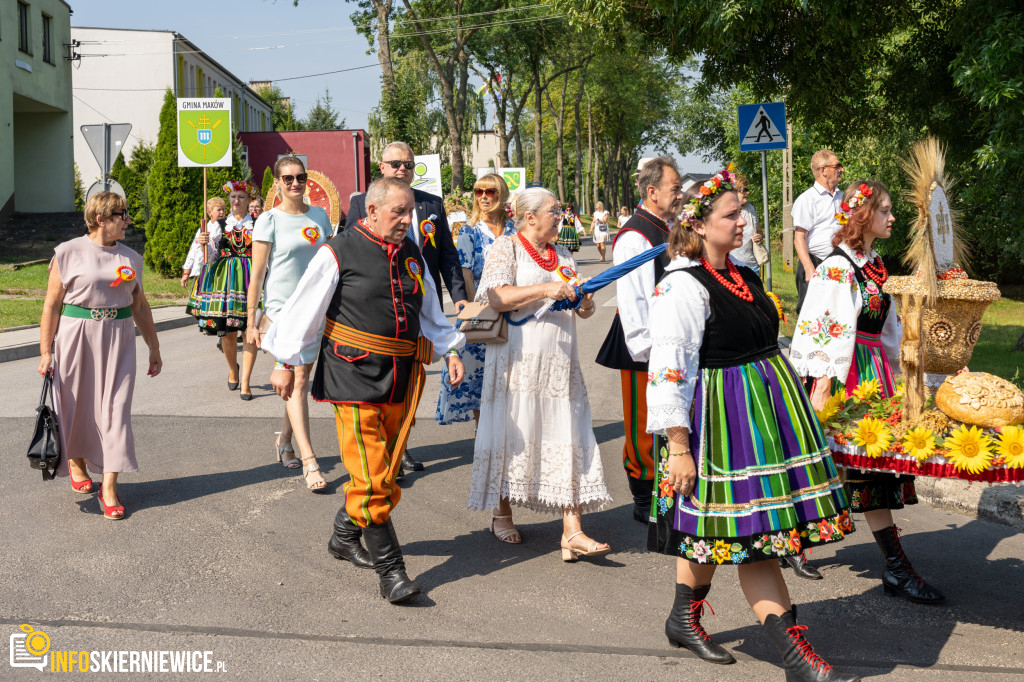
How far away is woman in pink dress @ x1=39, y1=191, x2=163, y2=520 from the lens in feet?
19.6

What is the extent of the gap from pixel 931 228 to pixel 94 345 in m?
4.72

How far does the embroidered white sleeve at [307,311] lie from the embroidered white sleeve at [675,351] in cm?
169

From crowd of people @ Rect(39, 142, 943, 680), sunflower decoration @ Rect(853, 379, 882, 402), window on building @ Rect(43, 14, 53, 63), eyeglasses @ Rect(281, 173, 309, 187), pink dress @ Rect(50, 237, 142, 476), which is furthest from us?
window on building @ Rect(43, 14, 53, 63)

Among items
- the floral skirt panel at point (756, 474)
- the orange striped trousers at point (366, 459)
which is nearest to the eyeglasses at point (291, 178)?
the orange striped trousers at point (366, 459)

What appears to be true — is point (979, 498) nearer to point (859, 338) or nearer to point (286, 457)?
point (859, 338)

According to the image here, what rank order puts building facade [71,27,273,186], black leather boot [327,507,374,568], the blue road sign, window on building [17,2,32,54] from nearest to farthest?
1. black leather boot [327,507,374,568]
2. the blue road sign
3. window on building [17,2,32,54]
4. building facade [71,27,273,186]

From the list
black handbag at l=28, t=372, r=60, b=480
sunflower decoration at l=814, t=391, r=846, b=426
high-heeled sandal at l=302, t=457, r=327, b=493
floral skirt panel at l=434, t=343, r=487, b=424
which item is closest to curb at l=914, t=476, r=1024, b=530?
sunflower decoration at l=814, t=391, r=846, b=426

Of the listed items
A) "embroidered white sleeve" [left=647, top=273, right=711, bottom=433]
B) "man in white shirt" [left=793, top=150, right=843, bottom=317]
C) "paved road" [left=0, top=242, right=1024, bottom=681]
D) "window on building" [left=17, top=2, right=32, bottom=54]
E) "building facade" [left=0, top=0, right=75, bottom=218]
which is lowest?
"paved road" [left=0, top=242, right=1024, bottom=681]

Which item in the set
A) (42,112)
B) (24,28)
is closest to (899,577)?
(24,28)

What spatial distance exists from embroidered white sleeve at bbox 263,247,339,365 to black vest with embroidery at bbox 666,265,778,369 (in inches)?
68.2

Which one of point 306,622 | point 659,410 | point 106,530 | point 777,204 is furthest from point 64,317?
point 777,204

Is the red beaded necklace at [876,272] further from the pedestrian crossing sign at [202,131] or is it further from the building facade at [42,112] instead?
the building facade at [42,112]

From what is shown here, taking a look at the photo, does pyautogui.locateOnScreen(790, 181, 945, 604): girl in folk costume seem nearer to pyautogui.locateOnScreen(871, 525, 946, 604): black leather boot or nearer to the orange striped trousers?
pyautogui.locateOnScreen(871, 525, 946, 604): black leather boot

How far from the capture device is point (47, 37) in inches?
1283
